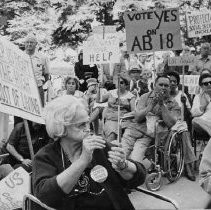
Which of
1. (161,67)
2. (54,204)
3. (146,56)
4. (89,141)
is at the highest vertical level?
(89,141)

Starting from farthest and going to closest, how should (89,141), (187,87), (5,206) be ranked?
(187,87)
(5,206)
(89,141)

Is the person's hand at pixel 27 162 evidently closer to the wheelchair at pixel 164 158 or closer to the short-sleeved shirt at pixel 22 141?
the short-sleeved shirt at pixel 22 141

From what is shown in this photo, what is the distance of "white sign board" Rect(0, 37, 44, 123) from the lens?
4207 mm

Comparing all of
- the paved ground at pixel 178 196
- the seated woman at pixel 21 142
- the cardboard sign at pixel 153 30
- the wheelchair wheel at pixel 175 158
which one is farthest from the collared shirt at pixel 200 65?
the seated woman at pixel 21 142

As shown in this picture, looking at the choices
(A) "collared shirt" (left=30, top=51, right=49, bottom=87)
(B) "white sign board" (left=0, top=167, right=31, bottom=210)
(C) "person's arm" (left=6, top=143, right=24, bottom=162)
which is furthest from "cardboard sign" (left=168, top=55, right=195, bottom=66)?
(B) "white sign board" (left=0, top=167, right=31, bottom=210)

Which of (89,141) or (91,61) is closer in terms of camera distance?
(89,141)

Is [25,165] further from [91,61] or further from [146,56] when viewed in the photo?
[146,56]

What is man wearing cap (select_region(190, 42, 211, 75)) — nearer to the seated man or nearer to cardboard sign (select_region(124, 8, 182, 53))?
cardboard sign (select_region(124, 8, 182, 53))

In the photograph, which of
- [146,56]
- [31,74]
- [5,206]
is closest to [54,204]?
[5,206]

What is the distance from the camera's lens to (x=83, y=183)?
2.92 m

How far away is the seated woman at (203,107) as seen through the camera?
6.83 m

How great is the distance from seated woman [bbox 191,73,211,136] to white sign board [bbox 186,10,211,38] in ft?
10.6

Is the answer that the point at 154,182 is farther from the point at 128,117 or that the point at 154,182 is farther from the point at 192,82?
the point at 192,82

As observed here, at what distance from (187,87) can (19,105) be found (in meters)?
5.77
